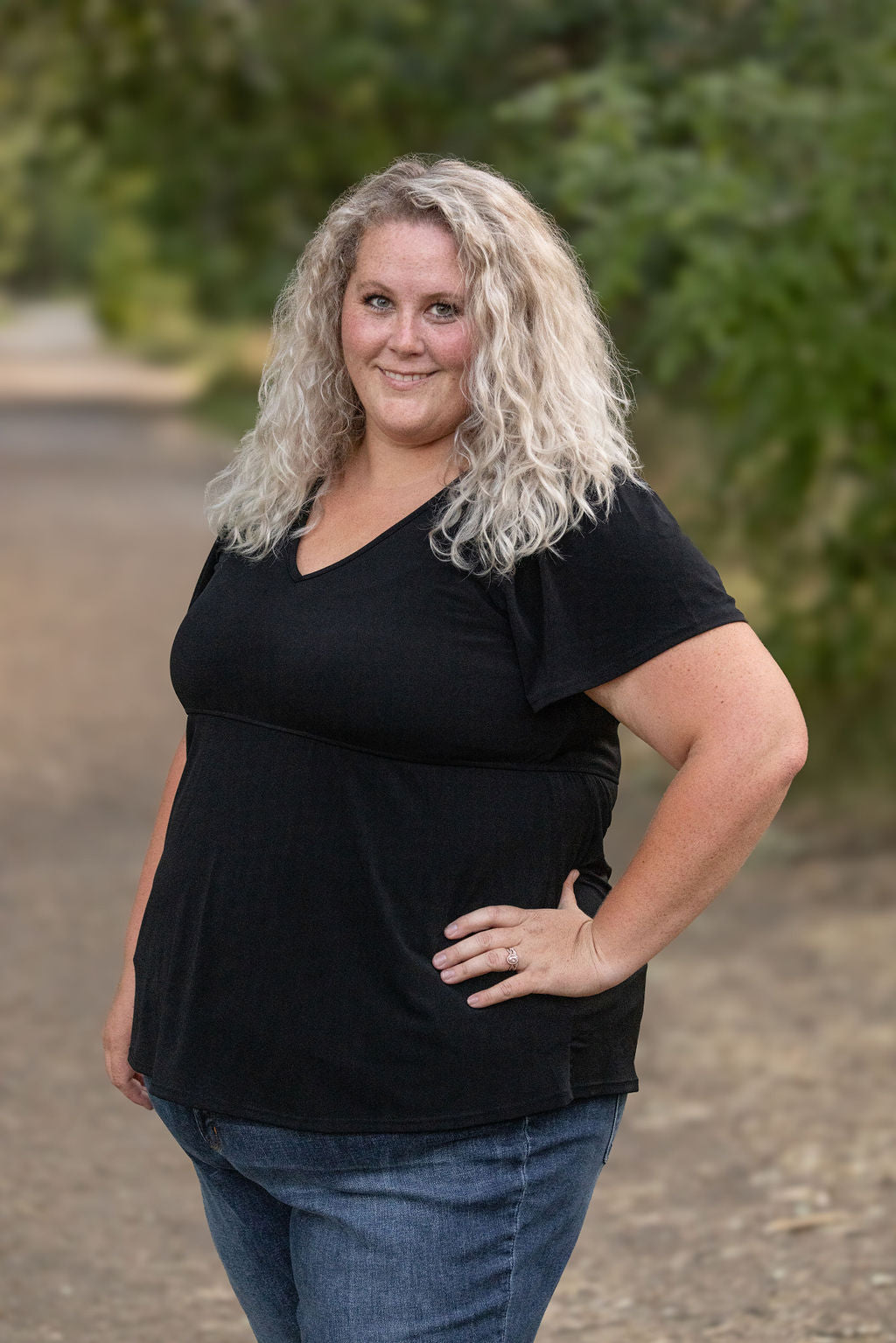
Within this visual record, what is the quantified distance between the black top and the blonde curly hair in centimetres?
5

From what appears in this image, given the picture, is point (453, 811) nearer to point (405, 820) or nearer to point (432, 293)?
point (405, 820)

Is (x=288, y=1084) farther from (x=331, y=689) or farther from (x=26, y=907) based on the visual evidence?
(x=26, y=907)

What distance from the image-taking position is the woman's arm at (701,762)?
1.84 m

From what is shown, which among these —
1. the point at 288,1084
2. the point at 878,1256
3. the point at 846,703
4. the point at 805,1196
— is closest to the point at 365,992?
the point at 288,1084

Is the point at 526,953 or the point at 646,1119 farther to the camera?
the point at 646,1119

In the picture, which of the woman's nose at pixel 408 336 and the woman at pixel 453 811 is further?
the woman's nose at pixel 408 336

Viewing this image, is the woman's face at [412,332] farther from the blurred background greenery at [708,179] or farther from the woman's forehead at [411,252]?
Answer: the blurred background greenery at [708,179]

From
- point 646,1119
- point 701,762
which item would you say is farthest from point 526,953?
point 646,1119

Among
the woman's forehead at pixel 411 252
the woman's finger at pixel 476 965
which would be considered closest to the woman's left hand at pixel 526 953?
the woman's finger at pixel 476 965

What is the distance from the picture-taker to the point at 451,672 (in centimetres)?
187

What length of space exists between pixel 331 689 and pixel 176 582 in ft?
40.4

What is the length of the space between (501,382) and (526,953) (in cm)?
65

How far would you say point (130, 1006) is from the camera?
2229mm

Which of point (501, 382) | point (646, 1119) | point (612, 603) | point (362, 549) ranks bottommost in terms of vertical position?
point (646, 1119)
